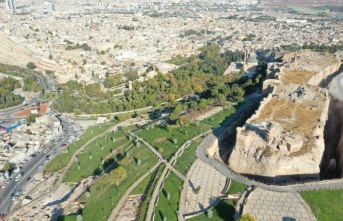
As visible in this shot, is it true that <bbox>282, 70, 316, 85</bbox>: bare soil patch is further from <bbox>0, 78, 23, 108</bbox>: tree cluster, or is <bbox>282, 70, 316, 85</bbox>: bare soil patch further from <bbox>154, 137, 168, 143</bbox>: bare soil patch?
<bbox>0, 78, 23, 108</bbox>: tree cluster

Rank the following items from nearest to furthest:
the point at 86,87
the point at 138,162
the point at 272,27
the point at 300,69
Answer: the point at 138,162 < the point at 300,69 < the point at 86,87 < the point at 272,27

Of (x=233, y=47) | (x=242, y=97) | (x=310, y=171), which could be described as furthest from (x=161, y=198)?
(x=233, y=47)

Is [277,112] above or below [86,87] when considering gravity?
above

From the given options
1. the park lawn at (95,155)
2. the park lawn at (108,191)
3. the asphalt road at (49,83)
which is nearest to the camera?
the park lawn at (108,191)

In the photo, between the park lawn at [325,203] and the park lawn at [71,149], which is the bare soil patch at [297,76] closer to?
the park lawn at [325,203]

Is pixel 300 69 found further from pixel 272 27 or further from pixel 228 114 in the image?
pixel 272 27

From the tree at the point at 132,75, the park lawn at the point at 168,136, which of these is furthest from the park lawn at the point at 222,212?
the tree at the point at 132,75
